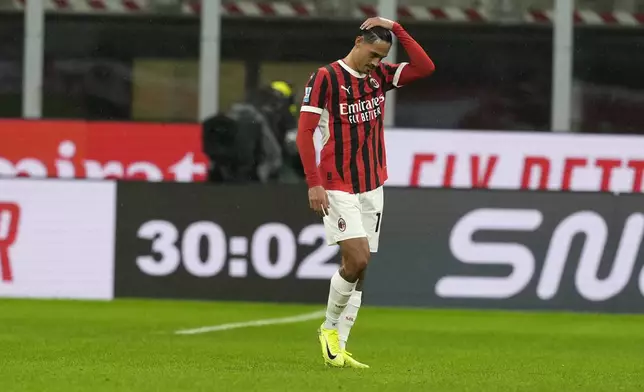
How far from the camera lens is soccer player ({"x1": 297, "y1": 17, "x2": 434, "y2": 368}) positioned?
9680mm

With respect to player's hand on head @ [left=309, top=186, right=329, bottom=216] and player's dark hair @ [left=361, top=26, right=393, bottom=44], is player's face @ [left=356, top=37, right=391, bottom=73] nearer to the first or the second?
player's dark hair @ [left=361, top=26, right=393, bottom=44]

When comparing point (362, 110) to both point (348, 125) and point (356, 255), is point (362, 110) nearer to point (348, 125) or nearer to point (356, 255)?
point (348, 125)

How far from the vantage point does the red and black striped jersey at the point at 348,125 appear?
9.77 meters

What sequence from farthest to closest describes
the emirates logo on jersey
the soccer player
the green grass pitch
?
1. the emirates logo on jersey
2. the soccer player
3. the green grass pitch

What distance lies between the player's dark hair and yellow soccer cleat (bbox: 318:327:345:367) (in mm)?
1718

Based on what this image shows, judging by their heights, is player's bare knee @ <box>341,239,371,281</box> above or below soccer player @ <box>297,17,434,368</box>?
below

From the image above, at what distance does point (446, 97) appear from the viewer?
21.8 meters

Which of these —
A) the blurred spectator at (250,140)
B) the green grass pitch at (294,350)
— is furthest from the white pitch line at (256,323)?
the blurred spectator at (250,140)

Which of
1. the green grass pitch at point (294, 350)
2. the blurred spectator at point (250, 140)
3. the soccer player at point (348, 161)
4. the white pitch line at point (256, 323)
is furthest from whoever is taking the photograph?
the blurred spectator at point (250, 140)

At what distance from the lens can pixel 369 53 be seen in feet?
31.7

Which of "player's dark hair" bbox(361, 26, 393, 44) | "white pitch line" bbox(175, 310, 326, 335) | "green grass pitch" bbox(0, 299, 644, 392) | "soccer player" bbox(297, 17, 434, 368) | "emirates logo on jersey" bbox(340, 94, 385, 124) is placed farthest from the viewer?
"white pitch line" bbox(175, 310, 326, 335)

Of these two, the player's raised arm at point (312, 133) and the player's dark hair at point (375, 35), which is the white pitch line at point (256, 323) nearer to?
the player's raised arm at point (312, 133)

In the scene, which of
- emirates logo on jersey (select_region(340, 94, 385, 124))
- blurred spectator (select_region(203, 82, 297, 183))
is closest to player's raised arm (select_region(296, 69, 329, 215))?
emirates logo on jersey (select_region(340, 94, 385, 124))

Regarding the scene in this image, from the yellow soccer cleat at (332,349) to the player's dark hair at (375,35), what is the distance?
1.72 meters
